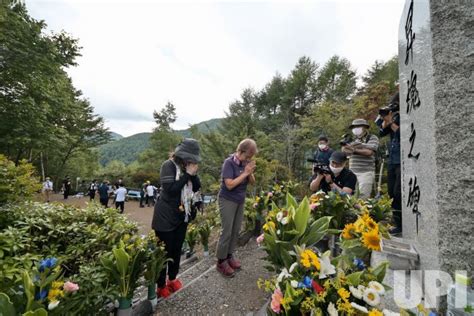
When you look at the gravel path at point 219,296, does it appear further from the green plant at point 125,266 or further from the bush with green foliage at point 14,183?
the bush with green foliage at point 14,183

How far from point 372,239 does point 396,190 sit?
190 cm

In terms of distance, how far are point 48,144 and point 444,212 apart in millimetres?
13408

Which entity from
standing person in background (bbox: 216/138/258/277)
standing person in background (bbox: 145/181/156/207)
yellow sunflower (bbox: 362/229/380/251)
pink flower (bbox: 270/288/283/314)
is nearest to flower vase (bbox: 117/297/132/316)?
standing person in background (bbox: 216/138/258/277)

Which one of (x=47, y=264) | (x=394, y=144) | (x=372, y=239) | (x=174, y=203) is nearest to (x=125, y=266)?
(x=47, y=264)

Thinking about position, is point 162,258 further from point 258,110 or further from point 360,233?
point 258,110

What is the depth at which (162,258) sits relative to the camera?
2457 millimetres

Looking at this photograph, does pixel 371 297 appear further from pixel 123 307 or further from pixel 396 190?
pixel 396 190

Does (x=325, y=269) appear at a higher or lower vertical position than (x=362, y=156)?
lower

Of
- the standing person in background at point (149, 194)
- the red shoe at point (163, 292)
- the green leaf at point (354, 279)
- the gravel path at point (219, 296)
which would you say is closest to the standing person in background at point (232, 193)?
the gravel path at point (219, 296)

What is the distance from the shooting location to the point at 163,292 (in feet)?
8.66

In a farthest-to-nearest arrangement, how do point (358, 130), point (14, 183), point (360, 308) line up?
point (358, 130), point (14, 183), point (360, 308)

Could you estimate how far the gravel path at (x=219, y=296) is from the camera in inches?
97.0

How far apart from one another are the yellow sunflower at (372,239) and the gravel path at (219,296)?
140cm

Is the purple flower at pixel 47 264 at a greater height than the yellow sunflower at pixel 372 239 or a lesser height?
lesser
